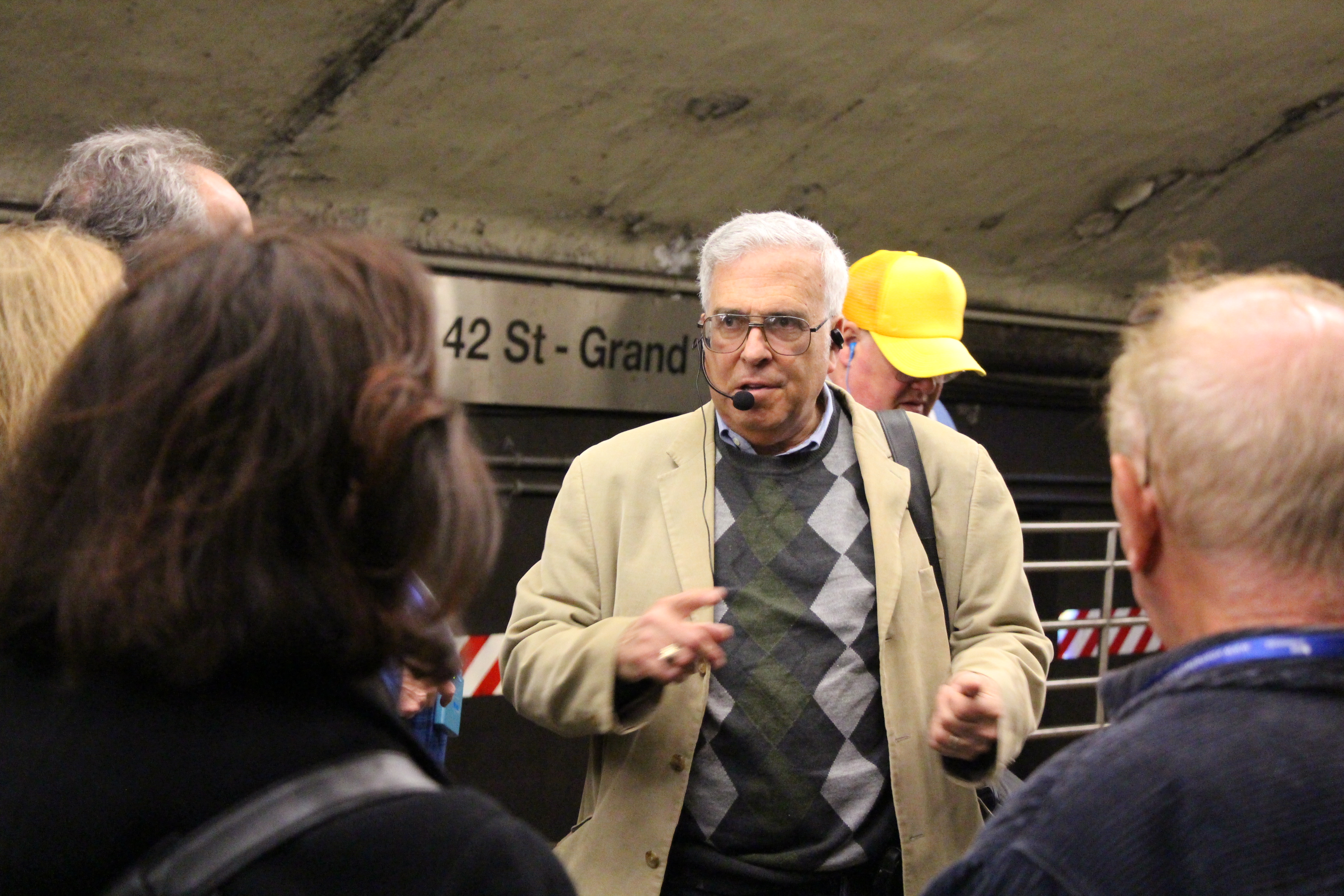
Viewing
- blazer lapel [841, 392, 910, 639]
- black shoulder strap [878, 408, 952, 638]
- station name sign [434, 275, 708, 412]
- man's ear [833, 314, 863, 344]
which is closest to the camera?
blazer lapel [841, 392, 910, 639]

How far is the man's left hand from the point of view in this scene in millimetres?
1936

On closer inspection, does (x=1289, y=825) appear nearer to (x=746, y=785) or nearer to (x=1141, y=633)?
(x=746, y=785)

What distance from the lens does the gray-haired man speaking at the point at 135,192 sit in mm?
1925

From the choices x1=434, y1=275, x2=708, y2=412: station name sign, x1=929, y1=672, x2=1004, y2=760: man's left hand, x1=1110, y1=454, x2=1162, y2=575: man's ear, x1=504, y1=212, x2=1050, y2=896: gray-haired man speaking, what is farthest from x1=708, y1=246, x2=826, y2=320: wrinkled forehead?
x1=434, y1=275, x2=708, y2=412: station name sign

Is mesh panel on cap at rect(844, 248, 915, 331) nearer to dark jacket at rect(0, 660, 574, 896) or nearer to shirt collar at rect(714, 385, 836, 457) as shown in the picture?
shirt collar at rect(714, 385, 836, 457)

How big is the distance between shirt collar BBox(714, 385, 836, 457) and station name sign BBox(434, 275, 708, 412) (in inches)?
83.4

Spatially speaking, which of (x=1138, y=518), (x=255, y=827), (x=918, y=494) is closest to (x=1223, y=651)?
(x=1138, y=518)

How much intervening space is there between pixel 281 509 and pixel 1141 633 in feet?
19.5

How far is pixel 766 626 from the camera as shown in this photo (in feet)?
7.02

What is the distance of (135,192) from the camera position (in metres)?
1.94

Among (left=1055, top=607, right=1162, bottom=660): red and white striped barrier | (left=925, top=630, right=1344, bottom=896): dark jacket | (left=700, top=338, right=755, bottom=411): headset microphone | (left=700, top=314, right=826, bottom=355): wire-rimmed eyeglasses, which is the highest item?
(left=700, top=314, right=826, bottom=355): wire-rimmed eyeglasses

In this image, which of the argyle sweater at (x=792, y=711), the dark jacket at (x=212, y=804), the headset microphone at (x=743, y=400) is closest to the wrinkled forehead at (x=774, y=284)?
the headset microphone at (x=743, y=400)

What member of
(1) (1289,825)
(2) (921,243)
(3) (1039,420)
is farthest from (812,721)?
(3) (1039,420)

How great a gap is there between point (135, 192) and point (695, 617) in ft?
3.59
